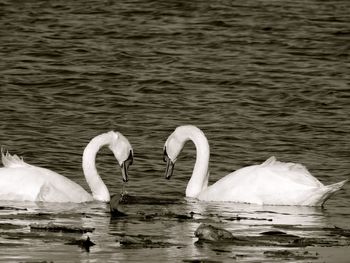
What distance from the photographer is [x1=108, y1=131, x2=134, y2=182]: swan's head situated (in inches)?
640

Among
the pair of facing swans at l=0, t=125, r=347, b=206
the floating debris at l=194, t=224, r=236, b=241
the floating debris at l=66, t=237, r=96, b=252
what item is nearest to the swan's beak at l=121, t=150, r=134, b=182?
the pair of facing swans at l=0, t=125, r=347, b=206

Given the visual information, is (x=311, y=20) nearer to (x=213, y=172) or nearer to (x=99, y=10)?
(x=99, y=10)

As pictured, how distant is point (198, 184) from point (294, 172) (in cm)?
158

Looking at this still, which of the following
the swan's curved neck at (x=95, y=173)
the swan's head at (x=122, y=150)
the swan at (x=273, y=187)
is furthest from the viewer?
the swan's head at (x=122, y=150)

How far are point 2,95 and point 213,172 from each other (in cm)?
609

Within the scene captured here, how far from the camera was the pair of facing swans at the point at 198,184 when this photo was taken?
15078 mm

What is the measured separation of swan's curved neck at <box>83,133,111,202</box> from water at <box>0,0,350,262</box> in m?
0.45

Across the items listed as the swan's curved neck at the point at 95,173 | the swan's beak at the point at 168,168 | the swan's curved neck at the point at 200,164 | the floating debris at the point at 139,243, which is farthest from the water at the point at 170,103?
the swan's curved neck at the point at 95,173

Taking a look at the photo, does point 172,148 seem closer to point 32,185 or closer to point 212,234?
point 32,185

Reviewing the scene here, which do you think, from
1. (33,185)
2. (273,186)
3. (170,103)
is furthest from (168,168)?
(170,103)

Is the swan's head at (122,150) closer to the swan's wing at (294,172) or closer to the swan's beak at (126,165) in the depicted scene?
the swan's beak at (126,165)

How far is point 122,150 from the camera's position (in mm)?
16266

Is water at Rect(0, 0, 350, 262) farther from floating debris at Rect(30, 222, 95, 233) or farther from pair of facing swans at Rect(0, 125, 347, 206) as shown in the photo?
pair of facing swans at Rect(0, 125, 347, 206)

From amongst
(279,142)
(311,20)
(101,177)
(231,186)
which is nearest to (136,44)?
(311,20)
